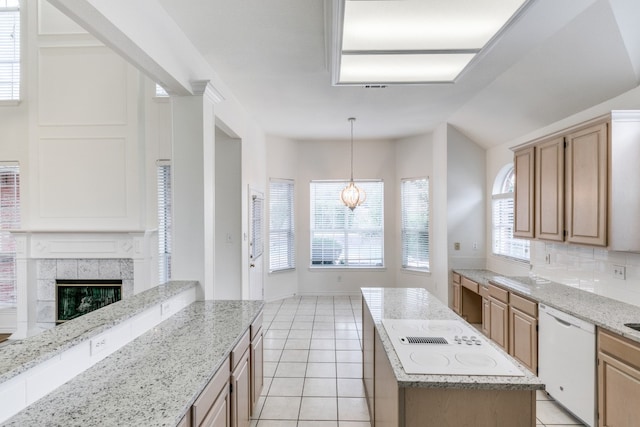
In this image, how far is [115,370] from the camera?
155 centimetres

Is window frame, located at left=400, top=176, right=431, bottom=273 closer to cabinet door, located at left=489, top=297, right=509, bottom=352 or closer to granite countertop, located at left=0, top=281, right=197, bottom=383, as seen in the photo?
cabinet door, located at left=489, top=297, right=509, bottom=352

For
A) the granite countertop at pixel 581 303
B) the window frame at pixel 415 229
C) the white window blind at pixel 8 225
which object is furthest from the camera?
the window frame at pixel 415 229

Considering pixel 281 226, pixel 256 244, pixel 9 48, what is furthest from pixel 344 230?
pixel 9 48

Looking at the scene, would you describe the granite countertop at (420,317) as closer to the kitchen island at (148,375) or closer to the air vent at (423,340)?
the air vent at (423,340)

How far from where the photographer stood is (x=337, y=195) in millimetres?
6500

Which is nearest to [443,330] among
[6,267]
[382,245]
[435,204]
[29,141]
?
[435,204]

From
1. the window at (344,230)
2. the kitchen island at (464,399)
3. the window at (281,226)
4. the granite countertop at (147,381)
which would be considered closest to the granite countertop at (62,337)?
the granite countertop at (147,381)

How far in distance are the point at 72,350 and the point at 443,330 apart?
2.00 meters

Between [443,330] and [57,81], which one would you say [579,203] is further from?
[57,81]

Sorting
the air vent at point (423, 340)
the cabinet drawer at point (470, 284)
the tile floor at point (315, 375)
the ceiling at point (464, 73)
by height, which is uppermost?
the ceiling at point (464, 73)

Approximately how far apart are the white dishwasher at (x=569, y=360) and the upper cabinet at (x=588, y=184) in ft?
2.29

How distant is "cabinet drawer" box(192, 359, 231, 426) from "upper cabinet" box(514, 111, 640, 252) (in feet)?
9.65

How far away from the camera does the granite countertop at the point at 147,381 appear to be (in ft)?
3.86

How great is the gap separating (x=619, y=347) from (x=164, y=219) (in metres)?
5.01
